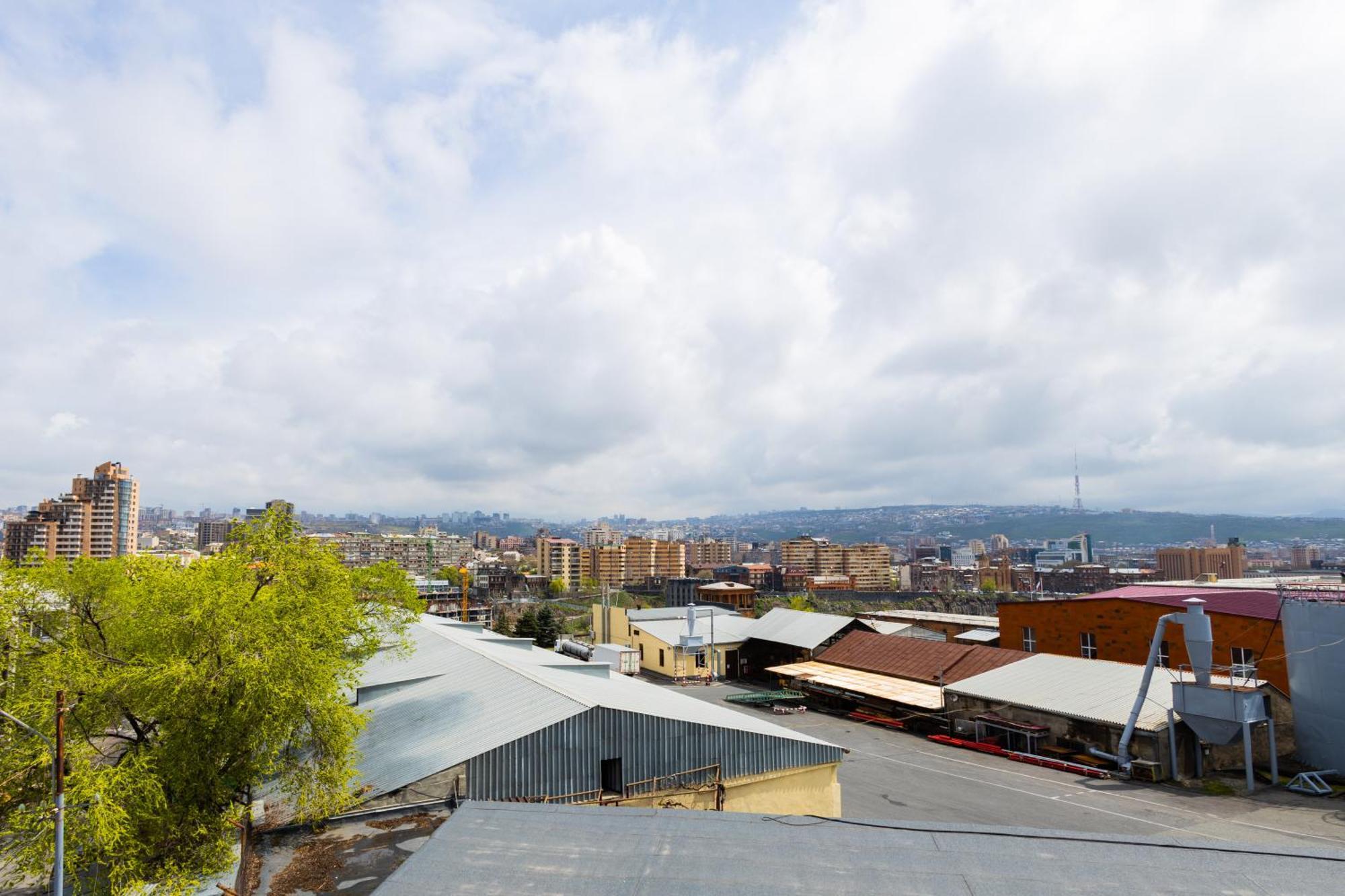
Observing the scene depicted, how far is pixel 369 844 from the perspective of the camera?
1658cm

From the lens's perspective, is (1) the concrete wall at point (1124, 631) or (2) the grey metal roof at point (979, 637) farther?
(2) the grey metal roof at point (979, 637)

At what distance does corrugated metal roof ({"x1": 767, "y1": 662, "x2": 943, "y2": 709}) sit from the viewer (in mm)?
41219

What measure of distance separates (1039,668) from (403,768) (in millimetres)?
32690

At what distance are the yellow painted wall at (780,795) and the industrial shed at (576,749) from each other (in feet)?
0.12

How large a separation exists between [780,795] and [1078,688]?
2018 cm

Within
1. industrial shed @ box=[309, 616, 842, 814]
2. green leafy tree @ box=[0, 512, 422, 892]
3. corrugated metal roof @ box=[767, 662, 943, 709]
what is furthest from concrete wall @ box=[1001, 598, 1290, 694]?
green leafy tree @ box=[0, 512, 422, 892]

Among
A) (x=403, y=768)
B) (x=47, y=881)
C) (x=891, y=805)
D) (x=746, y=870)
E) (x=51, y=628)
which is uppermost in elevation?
(x=51, y=628)

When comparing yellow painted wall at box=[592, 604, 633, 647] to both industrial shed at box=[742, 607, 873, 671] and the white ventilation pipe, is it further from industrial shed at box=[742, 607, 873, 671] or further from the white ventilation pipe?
the white ventilation pipe

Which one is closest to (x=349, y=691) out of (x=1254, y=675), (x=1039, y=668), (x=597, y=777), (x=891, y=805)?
(x=597, y=777)

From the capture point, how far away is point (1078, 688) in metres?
35.4

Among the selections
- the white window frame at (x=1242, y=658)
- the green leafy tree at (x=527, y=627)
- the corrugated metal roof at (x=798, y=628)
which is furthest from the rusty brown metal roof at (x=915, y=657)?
the green leafy tree at (x=527, y=627)

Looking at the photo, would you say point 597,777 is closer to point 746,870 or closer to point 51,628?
point 746,870

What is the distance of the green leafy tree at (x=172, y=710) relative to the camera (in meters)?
14.6

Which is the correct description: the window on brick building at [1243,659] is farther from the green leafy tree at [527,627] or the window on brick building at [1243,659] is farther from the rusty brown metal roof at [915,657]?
the green leafy tree at [527,627]
